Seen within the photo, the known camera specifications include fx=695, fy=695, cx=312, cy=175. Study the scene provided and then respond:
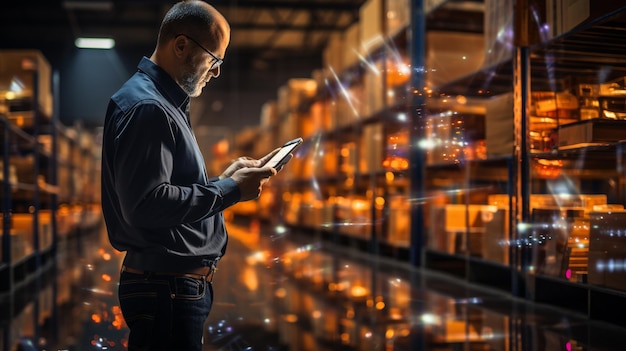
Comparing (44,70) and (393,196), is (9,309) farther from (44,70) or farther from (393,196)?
(393,196)

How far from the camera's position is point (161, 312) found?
141 centimetres

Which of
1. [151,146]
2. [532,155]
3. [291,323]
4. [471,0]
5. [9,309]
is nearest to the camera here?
[151,146]

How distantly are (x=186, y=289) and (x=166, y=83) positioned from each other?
434mm

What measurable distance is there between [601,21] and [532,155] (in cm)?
118

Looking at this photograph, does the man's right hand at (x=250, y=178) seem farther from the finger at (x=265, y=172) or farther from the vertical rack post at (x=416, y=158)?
the vertical rack post at (x=416, y=158)

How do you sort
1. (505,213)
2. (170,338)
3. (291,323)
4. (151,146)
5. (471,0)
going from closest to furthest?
(151,146)
(170,338)
(291,323)
(505,213)
(471,0)

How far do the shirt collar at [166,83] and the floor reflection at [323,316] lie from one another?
1398 mm

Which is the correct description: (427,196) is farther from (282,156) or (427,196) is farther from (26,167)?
(282,156)

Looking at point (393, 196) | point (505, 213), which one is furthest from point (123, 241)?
point (393, 196)

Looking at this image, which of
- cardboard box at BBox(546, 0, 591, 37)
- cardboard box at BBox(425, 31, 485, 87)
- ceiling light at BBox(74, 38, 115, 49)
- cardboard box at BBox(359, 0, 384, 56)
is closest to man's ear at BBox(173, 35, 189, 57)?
ceiling light at BBox(74, 38, 115, 49)

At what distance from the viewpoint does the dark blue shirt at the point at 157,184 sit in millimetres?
1292

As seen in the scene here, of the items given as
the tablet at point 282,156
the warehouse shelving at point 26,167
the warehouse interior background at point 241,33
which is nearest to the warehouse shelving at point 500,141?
the tablet at point 282,156

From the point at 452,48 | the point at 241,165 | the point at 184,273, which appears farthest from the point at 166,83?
the point at 452,48

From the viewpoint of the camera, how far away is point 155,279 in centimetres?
143
